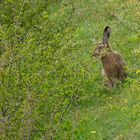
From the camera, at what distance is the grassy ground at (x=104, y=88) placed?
9.89m

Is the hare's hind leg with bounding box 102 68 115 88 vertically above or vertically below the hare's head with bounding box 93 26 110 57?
below

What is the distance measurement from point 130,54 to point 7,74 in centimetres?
434

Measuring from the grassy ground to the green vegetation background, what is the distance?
0.02 m

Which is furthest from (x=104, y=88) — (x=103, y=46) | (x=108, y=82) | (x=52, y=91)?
(x=52, y=91)

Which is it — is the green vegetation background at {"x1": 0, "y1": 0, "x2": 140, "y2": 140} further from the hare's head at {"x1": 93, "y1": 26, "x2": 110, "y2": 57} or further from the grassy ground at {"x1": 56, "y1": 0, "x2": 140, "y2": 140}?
the hare's head at {"x1": 93, "y1": 26, "x2": 110, "y2": 57}

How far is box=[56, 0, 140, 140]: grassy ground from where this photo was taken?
9.89 metres

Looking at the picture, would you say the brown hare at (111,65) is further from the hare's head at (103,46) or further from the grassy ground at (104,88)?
the grassy ground at (104,88)

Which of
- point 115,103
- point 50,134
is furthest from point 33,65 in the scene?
point 115,103

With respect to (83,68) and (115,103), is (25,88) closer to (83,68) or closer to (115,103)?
(83,68)

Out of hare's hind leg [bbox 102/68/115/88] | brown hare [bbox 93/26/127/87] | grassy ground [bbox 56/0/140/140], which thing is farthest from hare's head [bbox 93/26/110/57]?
hare's hind leg [bbox 102/68/115/88]

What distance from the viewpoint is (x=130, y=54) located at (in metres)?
12.9

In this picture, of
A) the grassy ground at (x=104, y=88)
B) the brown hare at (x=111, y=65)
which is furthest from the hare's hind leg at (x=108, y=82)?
the grassy ground at (x=104, y=88)

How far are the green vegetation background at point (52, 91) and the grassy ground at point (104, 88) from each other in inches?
0.7

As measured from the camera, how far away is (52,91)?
947cm
